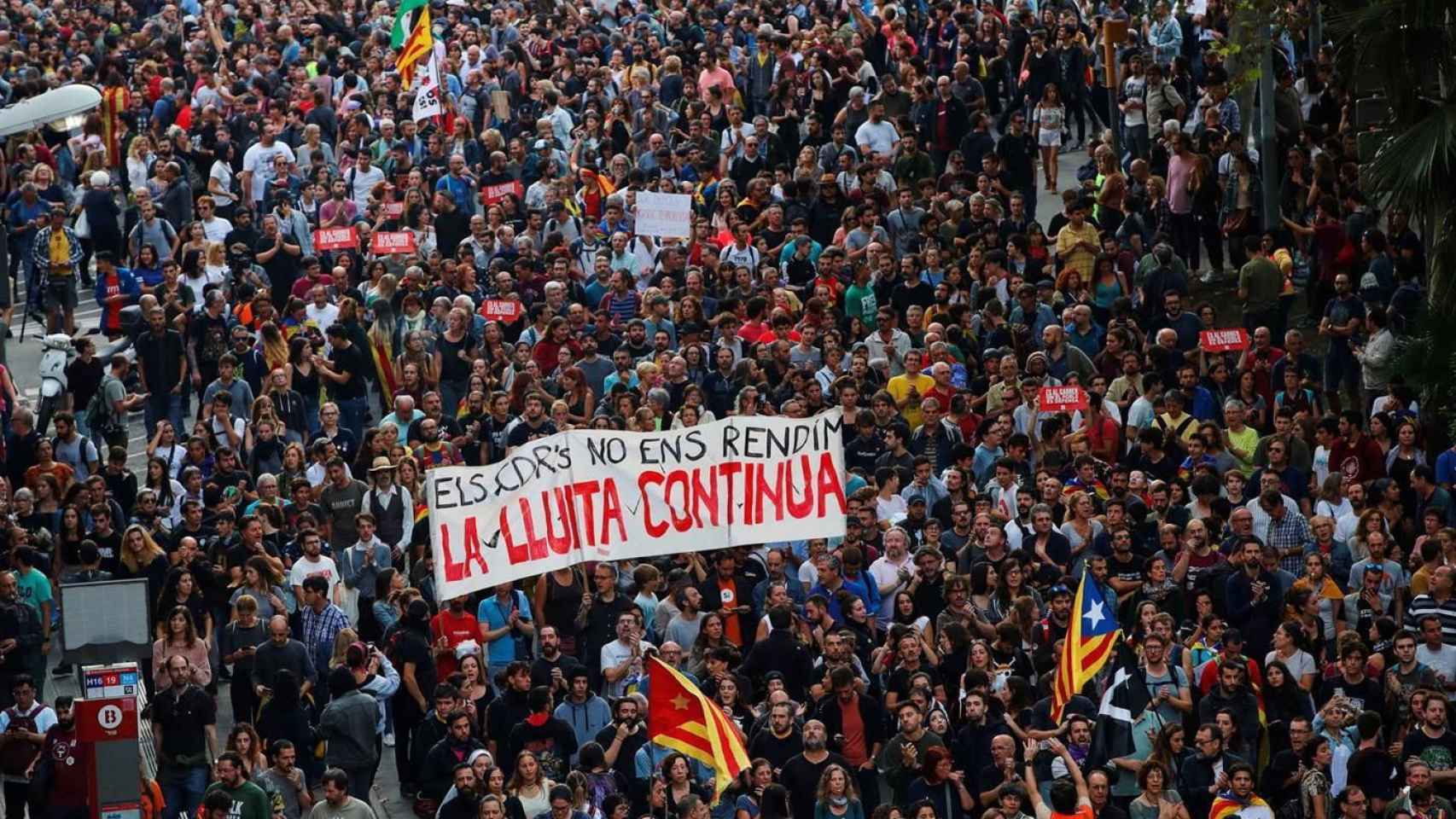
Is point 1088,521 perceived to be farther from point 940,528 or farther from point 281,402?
point 281,402

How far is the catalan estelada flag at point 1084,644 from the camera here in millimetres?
18109

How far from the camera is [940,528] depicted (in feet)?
67.4

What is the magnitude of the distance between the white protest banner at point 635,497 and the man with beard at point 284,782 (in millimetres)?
1595

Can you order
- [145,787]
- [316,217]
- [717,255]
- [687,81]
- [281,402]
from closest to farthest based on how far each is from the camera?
[145,787], [281,402], [717,255], [316,217], [687,81]

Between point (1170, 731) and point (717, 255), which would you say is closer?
point (1170, 731)

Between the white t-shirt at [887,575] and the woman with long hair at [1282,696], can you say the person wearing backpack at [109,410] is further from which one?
the woman with long hair at [1282,696]

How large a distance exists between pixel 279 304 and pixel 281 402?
3.84 m

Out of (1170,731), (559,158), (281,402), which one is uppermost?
(559,158)

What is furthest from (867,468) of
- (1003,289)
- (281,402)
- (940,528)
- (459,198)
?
(459,198)

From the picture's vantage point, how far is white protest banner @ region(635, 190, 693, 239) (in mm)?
27013

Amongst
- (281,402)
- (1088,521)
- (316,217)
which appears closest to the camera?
(1088,521)

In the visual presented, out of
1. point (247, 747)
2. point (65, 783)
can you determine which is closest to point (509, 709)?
point (247, 747)

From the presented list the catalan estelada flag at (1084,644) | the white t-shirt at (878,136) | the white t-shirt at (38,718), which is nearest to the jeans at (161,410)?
the white t-shirt at (38,718)

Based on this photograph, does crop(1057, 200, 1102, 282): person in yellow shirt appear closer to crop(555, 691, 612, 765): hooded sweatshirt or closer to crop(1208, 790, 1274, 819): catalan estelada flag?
crop(555, 691, 612, 765): hooded sweatshirt
